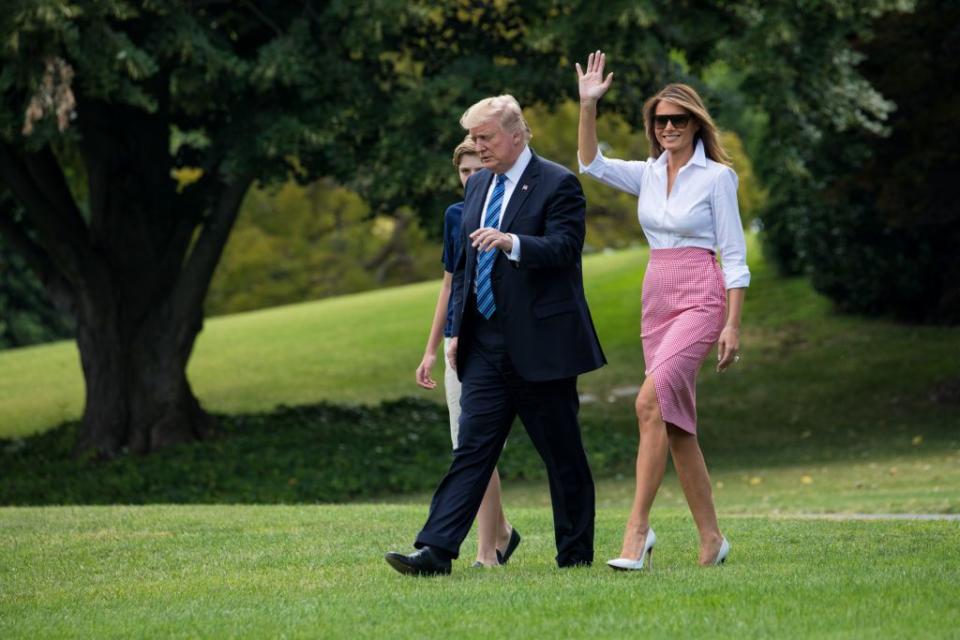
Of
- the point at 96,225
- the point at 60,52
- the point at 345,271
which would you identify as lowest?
the point at 345,271

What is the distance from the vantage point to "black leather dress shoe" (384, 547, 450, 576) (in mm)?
7281

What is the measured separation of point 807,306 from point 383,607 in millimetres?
25220

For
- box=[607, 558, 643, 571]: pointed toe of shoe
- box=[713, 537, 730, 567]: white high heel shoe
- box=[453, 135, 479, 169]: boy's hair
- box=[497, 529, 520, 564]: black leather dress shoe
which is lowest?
box=[497, 529, 520, 564]: black leather dress shoe

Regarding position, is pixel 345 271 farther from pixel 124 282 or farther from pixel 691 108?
pixel 691 108

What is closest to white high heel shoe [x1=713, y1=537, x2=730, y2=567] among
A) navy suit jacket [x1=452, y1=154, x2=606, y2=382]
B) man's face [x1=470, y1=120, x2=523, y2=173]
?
navy suit jacket [x1=452, y1=154, x2=606, y2=382]

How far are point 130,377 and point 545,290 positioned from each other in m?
13.3

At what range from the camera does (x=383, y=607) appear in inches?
249

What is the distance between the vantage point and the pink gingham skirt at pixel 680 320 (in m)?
7.11

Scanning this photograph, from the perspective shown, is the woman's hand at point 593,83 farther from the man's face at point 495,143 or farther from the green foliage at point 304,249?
the green foliage at point 304,249

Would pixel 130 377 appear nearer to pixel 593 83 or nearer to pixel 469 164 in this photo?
pixel 469 164

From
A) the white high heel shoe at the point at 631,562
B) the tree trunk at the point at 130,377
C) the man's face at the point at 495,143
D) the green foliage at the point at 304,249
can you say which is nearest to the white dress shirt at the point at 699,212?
the man's face at the point at 495,143

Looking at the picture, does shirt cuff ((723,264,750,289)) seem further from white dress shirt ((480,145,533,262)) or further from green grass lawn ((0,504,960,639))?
green grass lawn ((0,504,960,639))

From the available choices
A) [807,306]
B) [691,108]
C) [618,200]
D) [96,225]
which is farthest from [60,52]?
[618,200]

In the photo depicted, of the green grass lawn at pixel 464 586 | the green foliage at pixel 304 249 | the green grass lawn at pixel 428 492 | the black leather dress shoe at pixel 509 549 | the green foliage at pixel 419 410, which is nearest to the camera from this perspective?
the green grass lawn at pixel 464 586
